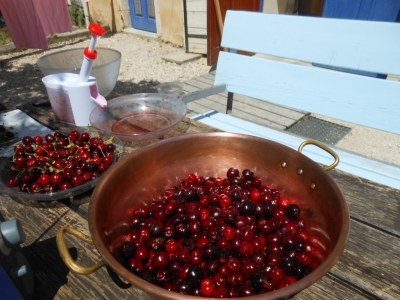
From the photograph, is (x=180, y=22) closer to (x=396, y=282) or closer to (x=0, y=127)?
(x=0, y=127)

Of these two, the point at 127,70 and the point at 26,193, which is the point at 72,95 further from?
the point at 127,70

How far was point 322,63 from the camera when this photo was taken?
1767 mm

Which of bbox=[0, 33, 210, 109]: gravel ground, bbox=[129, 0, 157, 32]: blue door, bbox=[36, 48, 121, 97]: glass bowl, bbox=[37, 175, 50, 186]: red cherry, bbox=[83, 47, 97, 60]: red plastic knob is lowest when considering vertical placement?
bbox=[0, 33, 210, 109]: gravel ground

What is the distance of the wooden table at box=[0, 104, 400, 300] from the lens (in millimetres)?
688

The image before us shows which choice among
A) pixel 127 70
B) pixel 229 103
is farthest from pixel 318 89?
pixel 127 70

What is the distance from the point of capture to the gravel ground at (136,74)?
2742 mm

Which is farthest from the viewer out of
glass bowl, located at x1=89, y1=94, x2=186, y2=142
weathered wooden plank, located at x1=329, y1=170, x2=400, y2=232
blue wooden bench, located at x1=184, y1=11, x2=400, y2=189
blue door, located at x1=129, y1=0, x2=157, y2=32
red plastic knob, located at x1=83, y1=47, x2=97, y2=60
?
blue door, located at x1=129, y1=0, x2=157, y2=32

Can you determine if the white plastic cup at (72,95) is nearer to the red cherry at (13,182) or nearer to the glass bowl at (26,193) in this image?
the glass bowl at (26,193)

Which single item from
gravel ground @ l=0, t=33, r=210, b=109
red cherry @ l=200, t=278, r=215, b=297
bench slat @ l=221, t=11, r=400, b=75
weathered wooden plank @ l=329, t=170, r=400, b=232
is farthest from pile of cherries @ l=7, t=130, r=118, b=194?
gravel ground @ l=0, t=33, r=210, b=109

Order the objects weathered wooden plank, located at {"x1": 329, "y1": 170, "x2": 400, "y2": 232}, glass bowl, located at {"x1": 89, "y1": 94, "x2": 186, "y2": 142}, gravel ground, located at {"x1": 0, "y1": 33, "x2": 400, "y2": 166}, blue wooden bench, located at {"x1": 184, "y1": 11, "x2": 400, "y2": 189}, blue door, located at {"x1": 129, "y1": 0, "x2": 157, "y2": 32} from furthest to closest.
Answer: blue door, located at {"x1": 129, "y1": 0, "x2": 157, "y2": 32} → gravel ground, located at {"x1": 0, "y1": 33, "x2": 400, "y2": 166} → blue wooden bench, located at {"x1": 184, "y1": 11, "x2": 400, "y2": 189} → glass bowl, located at {"x1": 89, "y1": 94, "x2": 186, "y2": 142} → weathered wooden plank, located at {"x1": 329, "y1": 170, "x2": 400, "y2": 232}

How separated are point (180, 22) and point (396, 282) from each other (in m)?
5.38

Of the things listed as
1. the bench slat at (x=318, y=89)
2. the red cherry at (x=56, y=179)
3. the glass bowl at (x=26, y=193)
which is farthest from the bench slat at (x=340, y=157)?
the red cherry at (x=56, y=179)

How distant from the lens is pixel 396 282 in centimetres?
69

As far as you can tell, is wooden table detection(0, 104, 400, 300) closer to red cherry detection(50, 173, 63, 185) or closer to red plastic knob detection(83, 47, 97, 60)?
red cherry detection(50, 173, 63, 185)
